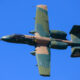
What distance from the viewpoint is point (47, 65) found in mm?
55438

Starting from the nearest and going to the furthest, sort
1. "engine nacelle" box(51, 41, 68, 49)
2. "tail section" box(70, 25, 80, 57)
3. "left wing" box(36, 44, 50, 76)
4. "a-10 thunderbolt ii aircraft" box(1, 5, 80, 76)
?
1. "left wing" box(36, 44, 50, 76)
2. "a-10 thunderbolt ii aircraft" box(1, 5, 80, 76)
3. "engine nacelle" box(51, 41, 68, 49)
4. "tail section" box(70, 25, 80, 57)

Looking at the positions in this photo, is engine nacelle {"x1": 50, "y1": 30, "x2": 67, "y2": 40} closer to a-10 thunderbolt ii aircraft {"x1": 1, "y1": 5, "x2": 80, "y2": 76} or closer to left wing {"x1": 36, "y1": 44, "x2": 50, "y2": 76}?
a-10 thunderbolt ii aircraft {"x1": 1, "y1": 5, "x2": 80, "y2": 76}

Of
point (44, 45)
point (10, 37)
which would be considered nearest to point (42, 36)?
point (44, 45)

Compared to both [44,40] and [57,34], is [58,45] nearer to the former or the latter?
[57,34]

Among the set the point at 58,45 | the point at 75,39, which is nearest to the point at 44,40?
the point at 58,45

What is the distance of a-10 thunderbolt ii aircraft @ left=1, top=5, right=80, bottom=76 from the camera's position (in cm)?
5668

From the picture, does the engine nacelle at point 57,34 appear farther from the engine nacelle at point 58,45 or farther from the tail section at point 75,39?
the tail section at point 75,39

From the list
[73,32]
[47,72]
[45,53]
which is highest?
[73,32]

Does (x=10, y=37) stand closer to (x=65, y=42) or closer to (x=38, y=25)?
(x=38, y=25)

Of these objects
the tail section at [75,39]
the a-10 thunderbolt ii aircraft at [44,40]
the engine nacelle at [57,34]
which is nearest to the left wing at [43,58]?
the a-10 thunderbolt ii aircraft at [44,40]

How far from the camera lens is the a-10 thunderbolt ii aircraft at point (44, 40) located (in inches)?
2232

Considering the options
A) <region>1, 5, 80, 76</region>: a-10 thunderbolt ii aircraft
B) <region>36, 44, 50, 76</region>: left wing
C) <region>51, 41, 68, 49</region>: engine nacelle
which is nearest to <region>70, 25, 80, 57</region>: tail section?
<region>1, 5, 80, 76</region>: a-10 thunderbolt ii aircraft

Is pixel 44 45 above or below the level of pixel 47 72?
above

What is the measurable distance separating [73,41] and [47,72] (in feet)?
27.7
